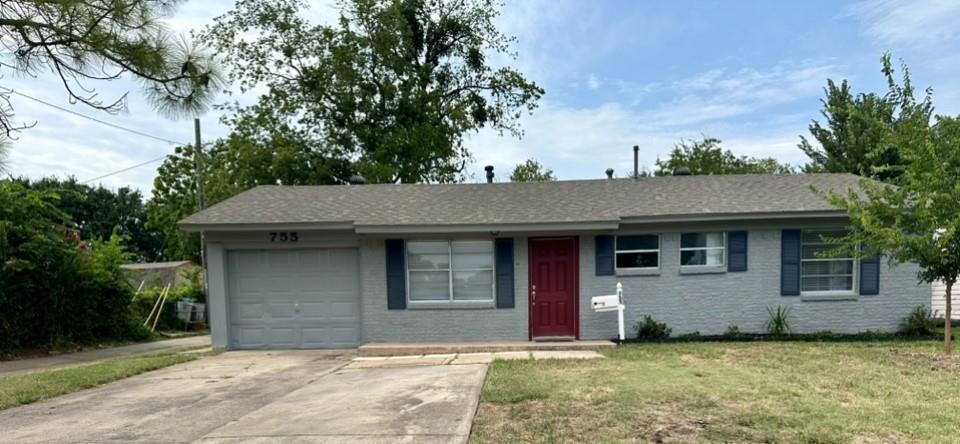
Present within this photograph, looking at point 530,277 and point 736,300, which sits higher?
point 530,277

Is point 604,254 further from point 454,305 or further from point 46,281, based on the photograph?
point 46,281

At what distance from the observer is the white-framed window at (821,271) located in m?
10.2

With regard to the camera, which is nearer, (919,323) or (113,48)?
(113,48)

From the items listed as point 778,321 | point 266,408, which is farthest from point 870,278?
point 266,408

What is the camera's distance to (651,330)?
9.90 metres

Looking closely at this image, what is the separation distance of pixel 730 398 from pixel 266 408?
5.15 m

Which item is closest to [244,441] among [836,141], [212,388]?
[212,388]

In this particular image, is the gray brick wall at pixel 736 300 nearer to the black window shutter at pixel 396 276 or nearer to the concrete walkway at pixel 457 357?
the concrete walkway at pixel 457 357

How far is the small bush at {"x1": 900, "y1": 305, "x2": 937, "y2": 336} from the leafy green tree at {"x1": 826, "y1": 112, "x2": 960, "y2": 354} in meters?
2.20

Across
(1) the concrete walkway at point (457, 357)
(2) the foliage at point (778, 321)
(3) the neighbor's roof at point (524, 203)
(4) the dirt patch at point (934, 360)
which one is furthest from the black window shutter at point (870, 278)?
(1) the concrete walkway at point (457, 357)

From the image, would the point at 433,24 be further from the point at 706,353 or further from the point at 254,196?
the point at 706,353

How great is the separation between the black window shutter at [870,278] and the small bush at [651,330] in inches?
160

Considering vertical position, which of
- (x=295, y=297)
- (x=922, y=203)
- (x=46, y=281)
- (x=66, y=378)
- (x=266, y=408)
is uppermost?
(x=922, y=203)

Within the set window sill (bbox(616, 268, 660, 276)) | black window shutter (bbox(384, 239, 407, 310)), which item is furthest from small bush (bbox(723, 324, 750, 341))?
black window shutter (bbox(384, 239, 407, 310))
